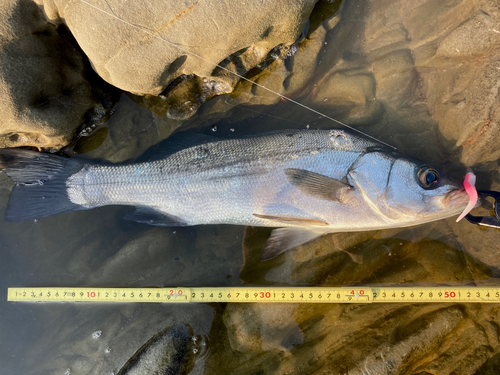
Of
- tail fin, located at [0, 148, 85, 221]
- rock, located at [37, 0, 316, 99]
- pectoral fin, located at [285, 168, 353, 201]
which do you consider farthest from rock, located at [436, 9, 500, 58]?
tail fin, located at [0, 148, 85, 221]

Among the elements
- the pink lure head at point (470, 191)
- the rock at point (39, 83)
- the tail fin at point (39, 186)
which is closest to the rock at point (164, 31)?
the rock at point (39, 83)

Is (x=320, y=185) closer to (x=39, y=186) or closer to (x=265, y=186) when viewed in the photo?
(x=265, y=186)

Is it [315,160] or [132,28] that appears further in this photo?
[315,160]

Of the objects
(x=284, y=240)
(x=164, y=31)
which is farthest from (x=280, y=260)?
(x=164, y=31)

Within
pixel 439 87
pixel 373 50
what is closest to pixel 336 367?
pixel 439 87

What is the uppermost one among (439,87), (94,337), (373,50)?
(373,50)

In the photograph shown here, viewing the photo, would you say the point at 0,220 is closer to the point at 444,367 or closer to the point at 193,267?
the point at 193,267

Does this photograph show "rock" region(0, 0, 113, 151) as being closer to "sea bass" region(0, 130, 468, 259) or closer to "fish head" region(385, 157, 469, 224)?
"sea bass" region(0, 130, 468, 259)
